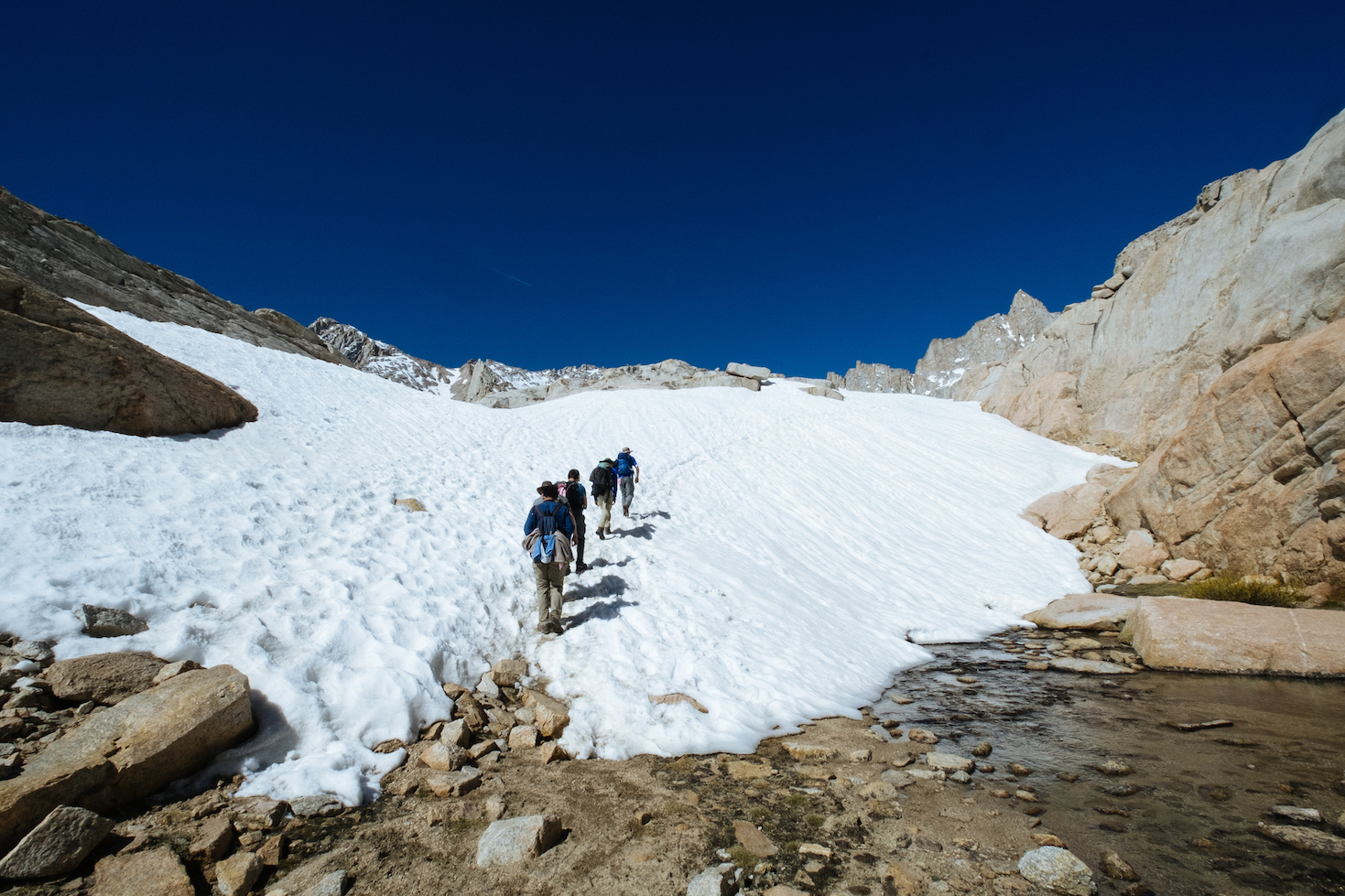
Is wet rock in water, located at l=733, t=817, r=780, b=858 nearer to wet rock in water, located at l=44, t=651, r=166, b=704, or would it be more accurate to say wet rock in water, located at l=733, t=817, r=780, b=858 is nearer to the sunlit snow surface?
the sunlit snow surface

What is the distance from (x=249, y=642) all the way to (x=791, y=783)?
6119 millimetres

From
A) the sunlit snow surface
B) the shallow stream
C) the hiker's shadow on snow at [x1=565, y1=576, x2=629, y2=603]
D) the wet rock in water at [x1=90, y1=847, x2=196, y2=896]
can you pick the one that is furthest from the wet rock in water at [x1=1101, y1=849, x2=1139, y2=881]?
the hiker's shadow on snow at [x1=565, y1=576, x2=629, y2=603]

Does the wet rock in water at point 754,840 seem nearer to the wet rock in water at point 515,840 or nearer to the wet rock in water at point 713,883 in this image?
the wet rock in water at point 713,883

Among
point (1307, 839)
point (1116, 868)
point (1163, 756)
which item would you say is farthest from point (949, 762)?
point (1307, 839)

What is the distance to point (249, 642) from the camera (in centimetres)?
584

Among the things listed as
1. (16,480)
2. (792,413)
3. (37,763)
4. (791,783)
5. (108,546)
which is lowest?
(791,783)

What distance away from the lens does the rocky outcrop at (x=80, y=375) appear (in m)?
8.61

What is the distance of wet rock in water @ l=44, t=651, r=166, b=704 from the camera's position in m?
4.54

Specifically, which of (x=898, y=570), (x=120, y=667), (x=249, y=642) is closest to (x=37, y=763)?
(x=120, y=667)

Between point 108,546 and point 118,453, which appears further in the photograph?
point 118,453

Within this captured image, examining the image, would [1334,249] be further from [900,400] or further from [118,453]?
[118,453]

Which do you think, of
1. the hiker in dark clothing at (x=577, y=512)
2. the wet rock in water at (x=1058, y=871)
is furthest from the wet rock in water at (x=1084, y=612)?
the hiker in dark clothing at (x=577, y=512)

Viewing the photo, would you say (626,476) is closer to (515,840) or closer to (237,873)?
(515,840)

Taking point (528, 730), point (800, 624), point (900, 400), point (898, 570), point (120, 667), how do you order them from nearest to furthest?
point (120, 667) → point (528, 730) → point (800, 624) → point (898, 570) → point (900, 400)
